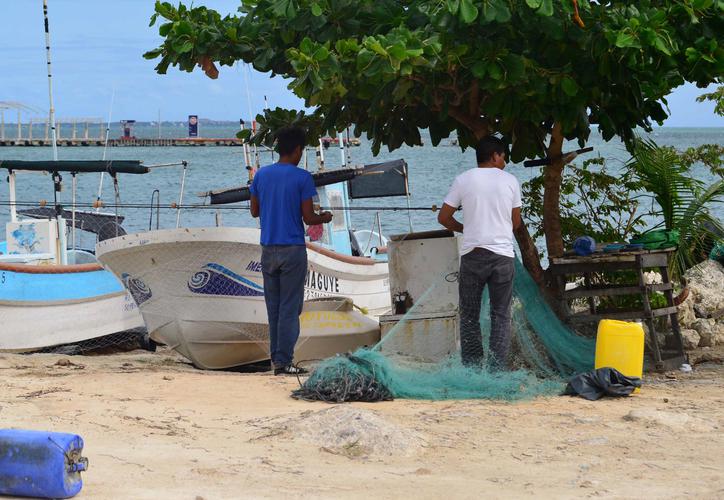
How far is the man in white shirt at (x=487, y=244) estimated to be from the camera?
7414 millimetres

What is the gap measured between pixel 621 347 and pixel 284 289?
2.47 m

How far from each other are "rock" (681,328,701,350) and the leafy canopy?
218cm

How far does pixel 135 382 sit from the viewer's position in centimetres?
798

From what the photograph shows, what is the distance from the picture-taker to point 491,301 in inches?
298

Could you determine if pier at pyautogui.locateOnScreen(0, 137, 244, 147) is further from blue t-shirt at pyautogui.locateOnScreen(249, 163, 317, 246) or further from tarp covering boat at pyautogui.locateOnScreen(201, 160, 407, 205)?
blue t-shirt at pyautogui.locateOnScreen(249, 163, 317, 246)

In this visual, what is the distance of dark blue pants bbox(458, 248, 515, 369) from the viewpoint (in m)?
7.45

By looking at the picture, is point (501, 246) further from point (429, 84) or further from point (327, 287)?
point (327, 287)

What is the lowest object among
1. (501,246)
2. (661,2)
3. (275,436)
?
(275,436)

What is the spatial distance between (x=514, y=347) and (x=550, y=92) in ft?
6.25

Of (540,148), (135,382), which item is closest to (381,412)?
(135,382)

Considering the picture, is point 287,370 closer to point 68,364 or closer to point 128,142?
point 68,364

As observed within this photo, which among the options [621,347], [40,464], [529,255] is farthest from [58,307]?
[40,464]

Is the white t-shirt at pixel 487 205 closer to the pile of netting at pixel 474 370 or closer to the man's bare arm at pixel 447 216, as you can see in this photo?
the man's bare arm at pixel 447 216

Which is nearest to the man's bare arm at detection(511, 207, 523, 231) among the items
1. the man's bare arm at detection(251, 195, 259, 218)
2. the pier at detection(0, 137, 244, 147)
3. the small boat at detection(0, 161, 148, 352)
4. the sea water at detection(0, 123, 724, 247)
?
the man's bare arm at detection(251, 195, 259, 218)
